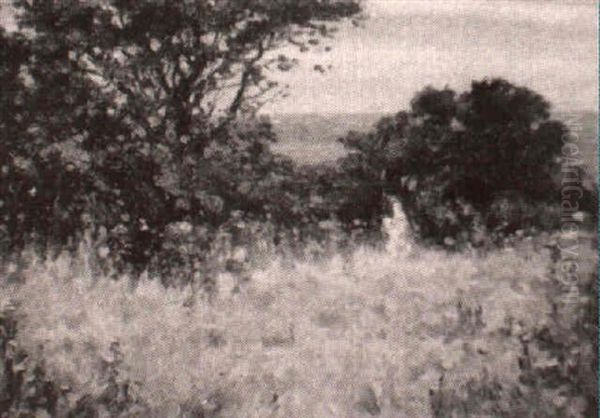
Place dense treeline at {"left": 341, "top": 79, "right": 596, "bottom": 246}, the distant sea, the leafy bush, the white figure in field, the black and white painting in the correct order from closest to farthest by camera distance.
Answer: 1. the leafy bush
2. the black and white painting
3. the distant sea
4. dense treeline at {"left": 341, "top": 79, "right": 596, "bottom": 246}
5. the white figure in field

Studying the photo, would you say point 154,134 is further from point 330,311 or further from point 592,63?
point 592,63

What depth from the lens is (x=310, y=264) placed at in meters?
6.33

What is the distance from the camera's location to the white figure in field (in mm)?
6395

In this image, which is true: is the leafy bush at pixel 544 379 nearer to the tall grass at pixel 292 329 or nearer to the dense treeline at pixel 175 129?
the tall grass at pixel 292 329

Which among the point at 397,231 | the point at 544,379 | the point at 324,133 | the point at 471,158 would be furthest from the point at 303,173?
the point at 544,379

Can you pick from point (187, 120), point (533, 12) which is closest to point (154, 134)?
point (187, 120)

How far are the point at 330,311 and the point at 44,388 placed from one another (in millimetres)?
1731

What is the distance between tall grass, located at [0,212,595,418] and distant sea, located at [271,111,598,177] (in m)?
0.69

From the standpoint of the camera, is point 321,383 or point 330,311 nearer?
point 321,383

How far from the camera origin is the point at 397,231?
21.2 feet

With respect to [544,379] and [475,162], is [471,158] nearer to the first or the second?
[475,162]

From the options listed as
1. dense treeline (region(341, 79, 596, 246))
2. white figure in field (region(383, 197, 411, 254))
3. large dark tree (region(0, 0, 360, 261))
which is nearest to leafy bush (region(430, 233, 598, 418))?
dense treeline (region(341, 79, 596, 246))

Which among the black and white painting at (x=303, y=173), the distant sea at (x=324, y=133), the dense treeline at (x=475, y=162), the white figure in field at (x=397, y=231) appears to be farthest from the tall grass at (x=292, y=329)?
the distant sea at (x=324, y=133)

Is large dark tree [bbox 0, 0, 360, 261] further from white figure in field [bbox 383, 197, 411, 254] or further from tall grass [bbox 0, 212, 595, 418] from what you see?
white figure in field [bbox 383, 197, 411, 254]
